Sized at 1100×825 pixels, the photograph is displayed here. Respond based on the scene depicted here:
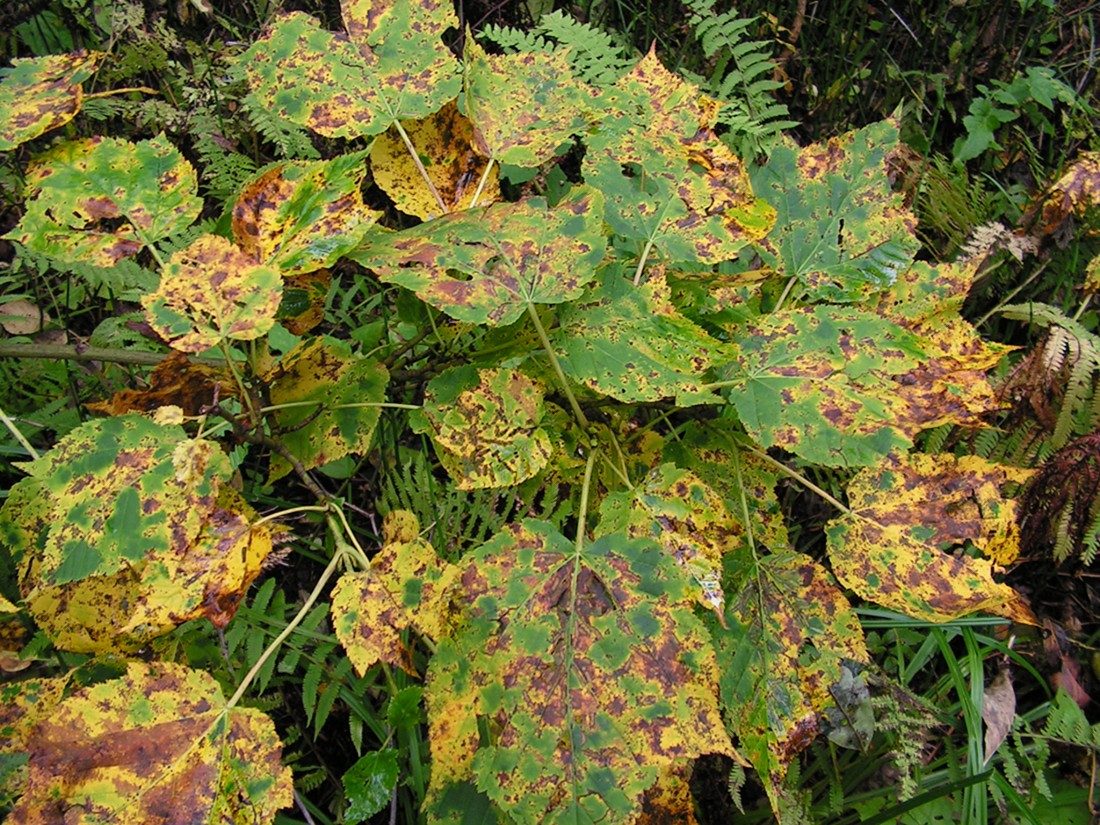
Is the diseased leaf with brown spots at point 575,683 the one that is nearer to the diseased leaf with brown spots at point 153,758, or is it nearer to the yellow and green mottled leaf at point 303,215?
the diseased leaf with brown spots at point 153,758

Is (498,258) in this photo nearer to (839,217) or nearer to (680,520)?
(680,520)

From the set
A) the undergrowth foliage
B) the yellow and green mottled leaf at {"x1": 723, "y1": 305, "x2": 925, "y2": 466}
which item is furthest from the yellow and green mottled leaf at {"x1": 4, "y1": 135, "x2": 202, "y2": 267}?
the yellow and green mottled leaf at {"x1": 723, "y1": 305, "x2": 925, "y2": 466}

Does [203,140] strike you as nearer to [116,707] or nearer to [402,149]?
[402,149]

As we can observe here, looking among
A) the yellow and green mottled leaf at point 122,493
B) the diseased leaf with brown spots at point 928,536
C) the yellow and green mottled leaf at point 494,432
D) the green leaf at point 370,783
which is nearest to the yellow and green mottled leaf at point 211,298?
the yellow and green mottled leaf at point 122,493

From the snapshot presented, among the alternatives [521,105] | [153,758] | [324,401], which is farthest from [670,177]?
[153,758]

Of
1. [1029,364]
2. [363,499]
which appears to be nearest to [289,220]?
[363,499]

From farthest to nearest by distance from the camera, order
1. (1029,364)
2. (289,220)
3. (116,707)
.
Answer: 1. (1029,364)
2. (289,220)
3. (116,707)

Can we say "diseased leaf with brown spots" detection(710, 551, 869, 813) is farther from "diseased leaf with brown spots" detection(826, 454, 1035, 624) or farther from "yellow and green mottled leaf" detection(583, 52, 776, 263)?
"yellow and green mottled leaf" detection(583, 52, 776, 263)
